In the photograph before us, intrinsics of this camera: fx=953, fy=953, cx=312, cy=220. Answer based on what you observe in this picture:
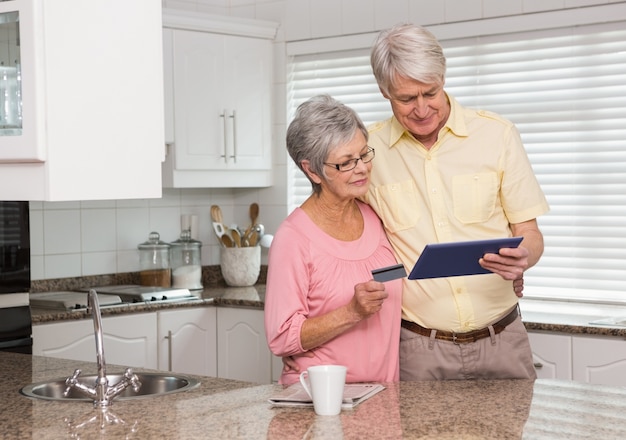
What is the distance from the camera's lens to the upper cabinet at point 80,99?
71.4 inches

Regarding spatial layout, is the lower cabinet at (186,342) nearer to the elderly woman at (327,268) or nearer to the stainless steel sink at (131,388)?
the stainless steel sink at (131,388)

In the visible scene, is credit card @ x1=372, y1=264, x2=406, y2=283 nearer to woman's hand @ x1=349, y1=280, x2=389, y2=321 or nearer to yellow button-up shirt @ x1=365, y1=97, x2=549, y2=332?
woman's hand @ x1=349, y1=280, x2=389, y2=321

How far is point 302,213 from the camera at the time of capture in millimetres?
2572

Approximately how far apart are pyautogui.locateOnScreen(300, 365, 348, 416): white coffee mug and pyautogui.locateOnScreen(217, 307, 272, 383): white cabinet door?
2.41m

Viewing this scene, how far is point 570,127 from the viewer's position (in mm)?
4199

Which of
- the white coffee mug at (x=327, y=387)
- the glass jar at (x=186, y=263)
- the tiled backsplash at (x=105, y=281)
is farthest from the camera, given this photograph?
the glass jar at (x=186, y=263)

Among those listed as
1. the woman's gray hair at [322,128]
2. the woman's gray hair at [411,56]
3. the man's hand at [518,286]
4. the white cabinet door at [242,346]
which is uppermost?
the woman's gray hair at [411,56]

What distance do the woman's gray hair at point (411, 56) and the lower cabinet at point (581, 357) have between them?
1.47 metres

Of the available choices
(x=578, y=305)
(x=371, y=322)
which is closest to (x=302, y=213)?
(x=371, y=322)

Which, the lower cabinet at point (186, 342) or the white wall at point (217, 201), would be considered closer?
the lower cabinet at point (186, 342)

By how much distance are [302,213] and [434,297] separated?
422 millimetres

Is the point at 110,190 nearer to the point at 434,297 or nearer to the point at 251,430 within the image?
the point at 251,430

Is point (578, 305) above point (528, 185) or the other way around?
the other way around

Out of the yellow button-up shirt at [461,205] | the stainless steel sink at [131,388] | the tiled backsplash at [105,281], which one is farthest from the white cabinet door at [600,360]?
the tiled backsplash at [105,281]
